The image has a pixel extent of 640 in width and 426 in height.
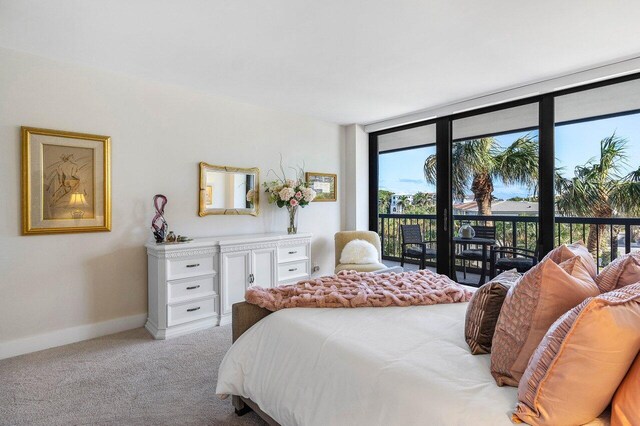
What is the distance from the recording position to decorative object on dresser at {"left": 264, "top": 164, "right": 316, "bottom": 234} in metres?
4.08

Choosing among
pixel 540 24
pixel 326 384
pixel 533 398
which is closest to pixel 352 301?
pixel 326 384

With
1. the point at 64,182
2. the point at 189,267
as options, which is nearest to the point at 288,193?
the point at 189,267

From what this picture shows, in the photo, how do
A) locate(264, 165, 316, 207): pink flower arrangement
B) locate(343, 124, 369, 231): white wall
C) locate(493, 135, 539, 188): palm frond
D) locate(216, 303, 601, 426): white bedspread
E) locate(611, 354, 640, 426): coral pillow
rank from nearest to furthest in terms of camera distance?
locate(611, 354, 640, 426): coral pillow → locate(216, 303, 601, 426): white bedspread → locate(493, 135, 539, 188): palm frond → locate(264, 165, 316, 207): pink flower arrangement → locate(343, 124, 369, 231): white wall

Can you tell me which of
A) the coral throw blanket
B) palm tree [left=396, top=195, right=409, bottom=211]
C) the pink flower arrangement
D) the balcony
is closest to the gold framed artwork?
the pink flower arrangement

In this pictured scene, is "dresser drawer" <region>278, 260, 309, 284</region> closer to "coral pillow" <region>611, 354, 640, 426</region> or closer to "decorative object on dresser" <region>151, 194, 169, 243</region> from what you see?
"decorative object on dresser" <region>151, 194, 169, 243</region>

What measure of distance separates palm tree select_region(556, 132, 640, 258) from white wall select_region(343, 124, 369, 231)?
246 cm

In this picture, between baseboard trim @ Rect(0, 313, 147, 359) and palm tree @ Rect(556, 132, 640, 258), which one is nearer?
baseboard trim @ Rect(0, 313, 147, 359)

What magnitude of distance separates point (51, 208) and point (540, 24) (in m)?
4.03

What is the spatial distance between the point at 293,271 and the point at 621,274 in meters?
3.14

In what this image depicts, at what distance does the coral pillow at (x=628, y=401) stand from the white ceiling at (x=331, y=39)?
204 centimetres

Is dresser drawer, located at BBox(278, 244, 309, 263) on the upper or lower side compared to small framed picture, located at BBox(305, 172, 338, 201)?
lower

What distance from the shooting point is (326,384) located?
1.40m

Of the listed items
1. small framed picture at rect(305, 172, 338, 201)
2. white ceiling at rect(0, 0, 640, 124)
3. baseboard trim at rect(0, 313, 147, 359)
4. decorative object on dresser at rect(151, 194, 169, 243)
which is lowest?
baseboard trim at rect(0, 313, 147, 359)

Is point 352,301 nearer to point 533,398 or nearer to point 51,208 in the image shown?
point 533,398
